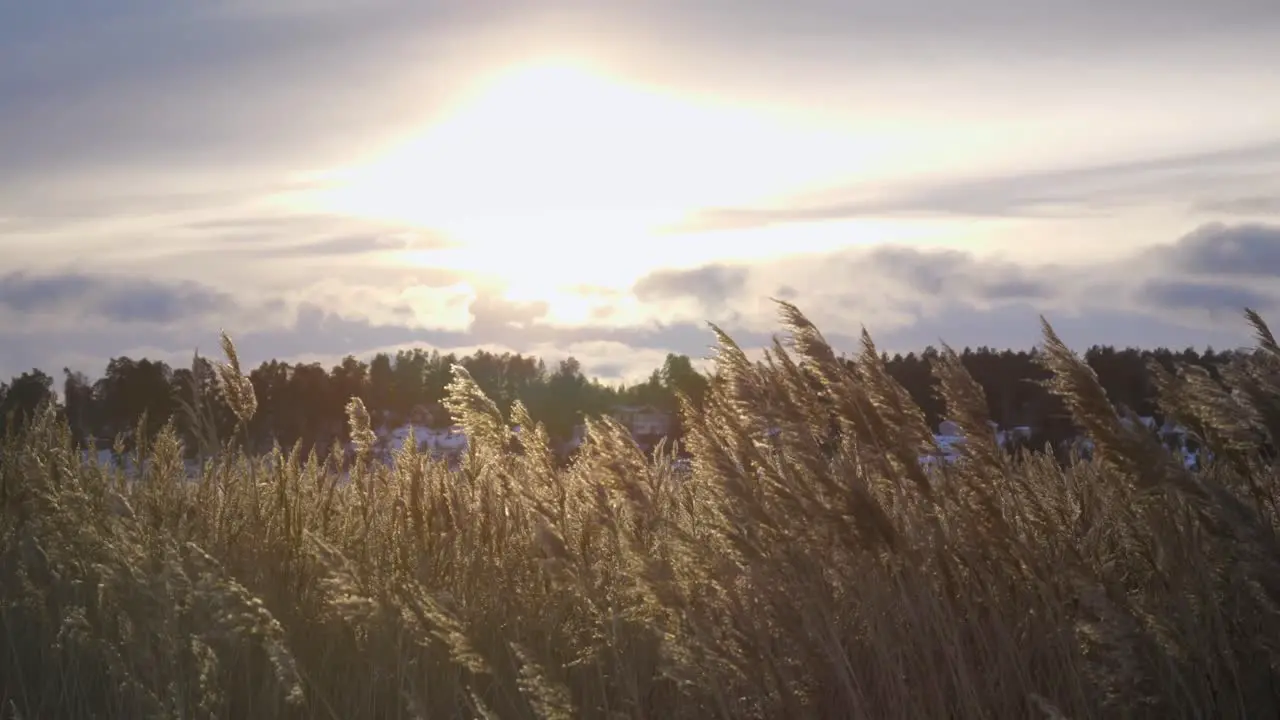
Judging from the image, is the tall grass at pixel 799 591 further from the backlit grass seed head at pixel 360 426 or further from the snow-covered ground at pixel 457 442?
the backlit grass seed head at pixel 360 426

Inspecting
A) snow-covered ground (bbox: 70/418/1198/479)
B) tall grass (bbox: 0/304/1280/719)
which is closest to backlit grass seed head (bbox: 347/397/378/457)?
snow-covered ground (bbox: 70/418/1198/479)

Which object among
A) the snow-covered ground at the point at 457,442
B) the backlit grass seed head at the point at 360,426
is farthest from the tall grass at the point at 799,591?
the backlit grass seed head at the point at 360,426

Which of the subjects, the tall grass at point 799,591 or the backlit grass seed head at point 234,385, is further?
the backlit grass seed head at point 234,385

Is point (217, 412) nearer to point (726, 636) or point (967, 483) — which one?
point (726, 636)

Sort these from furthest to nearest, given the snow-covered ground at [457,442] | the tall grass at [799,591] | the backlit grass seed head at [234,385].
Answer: the backlit grass seed head at [234,385] → the snow-covered ground at [457,442] → the tall grass at [799,591]

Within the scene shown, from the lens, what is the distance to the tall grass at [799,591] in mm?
3797

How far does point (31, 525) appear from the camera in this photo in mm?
7336

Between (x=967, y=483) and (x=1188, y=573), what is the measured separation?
87 cm

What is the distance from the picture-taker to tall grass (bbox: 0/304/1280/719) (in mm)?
3797

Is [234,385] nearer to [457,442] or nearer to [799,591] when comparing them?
[457,442]

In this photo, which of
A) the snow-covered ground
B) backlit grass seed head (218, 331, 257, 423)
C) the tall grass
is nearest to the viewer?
the tall grass

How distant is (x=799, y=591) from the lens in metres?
4.19

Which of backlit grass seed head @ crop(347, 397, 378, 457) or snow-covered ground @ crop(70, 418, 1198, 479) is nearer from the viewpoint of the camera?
snow-covered ground @ crop(70, 418, 1198, 479)

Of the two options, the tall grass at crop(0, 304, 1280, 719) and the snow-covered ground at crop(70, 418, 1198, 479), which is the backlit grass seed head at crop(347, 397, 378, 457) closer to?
the snow-covered ground at crop(70, 418, 1198, 479)
